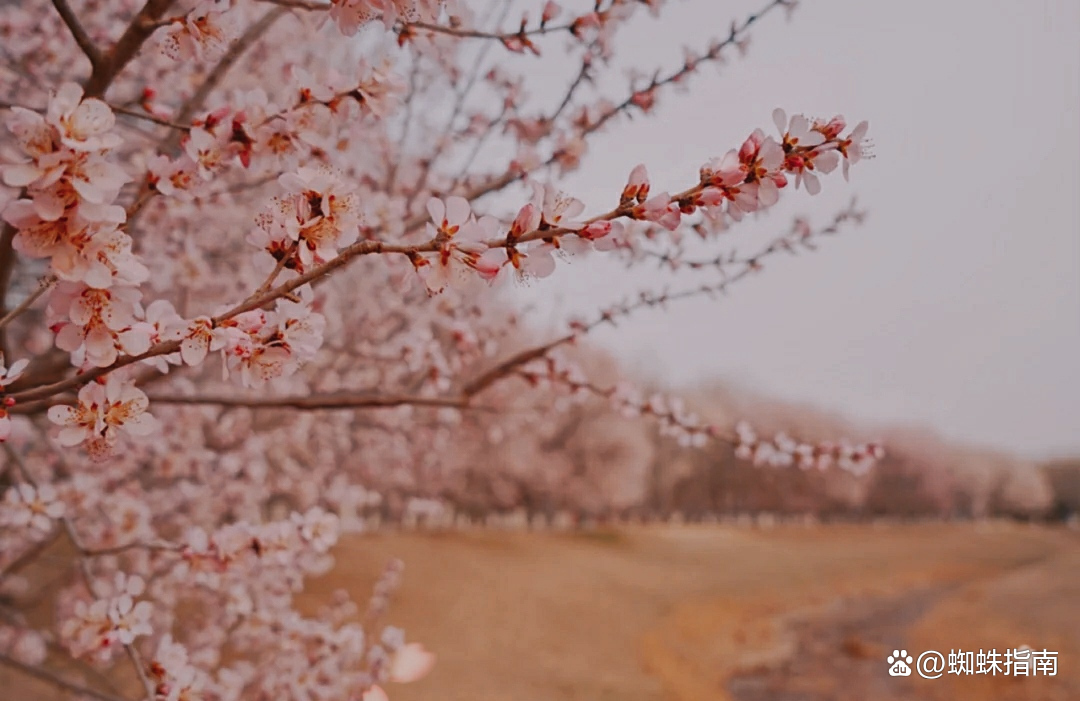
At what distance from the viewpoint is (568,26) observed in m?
1.47

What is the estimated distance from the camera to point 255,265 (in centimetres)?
81

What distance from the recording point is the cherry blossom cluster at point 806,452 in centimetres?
204

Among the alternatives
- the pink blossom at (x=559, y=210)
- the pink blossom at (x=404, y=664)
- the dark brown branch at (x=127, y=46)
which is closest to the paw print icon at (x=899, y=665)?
the pink blossom at (x=404, y=664)

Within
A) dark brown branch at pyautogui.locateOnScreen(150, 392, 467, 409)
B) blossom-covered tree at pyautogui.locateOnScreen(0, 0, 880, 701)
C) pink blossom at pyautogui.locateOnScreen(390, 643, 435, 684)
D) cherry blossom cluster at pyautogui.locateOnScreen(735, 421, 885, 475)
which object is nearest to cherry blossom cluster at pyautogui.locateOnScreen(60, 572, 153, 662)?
blossom-covered tree at pyautogui.locateOnScreen(0, 0, 880, 701)

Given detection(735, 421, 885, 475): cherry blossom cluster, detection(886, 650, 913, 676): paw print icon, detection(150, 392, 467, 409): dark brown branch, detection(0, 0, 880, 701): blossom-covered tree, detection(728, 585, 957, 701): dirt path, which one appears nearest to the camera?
detection(0, 0, 880, 701): blossom-covered tree

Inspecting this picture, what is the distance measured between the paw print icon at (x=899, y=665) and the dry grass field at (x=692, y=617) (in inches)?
3.1

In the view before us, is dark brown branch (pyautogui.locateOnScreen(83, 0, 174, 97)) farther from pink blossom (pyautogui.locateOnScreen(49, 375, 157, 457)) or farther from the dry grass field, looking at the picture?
the dry grass field

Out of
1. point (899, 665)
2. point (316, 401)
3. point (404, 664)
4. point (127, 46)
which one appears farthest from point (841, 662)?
point (127, 46)

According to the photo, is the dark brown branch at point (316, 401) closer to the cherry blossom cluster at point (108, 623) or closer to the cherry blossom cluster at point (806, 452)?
the cherry blossom cluster at point (108, 623)

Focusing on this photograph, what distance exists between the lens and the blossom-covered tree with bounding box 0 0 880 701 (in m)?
0.75

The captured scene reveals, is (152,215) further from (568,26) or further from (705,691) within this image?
(705,691)

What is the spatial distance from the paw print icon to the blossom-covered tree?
5.18m

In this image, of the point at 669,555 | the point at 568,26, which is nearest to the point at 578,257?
the point at 568,26

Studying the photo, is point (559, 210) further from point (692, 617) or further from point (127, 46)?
point (692, 617)
